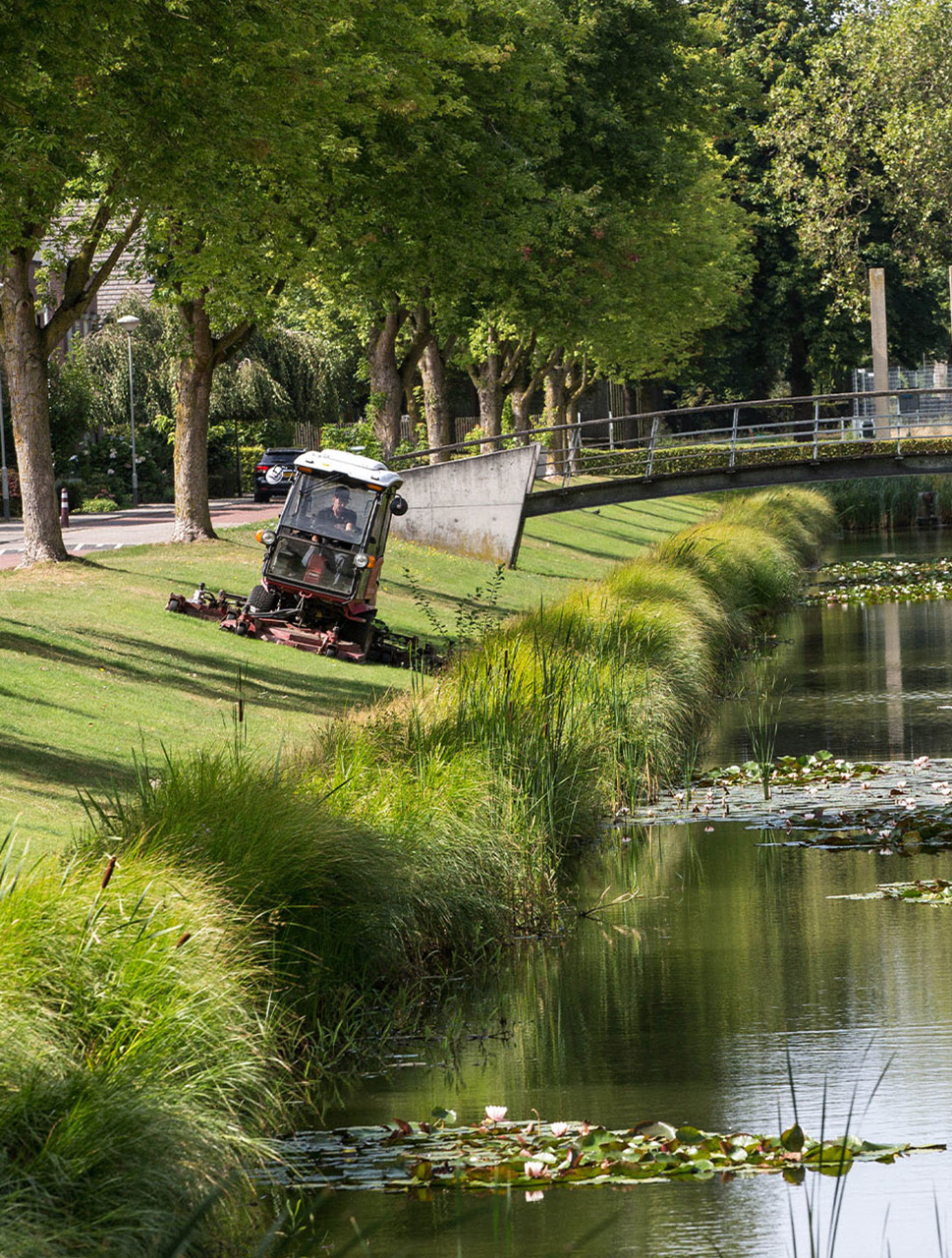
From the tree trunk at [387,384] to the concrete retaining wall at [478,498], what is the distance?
3.41 feet

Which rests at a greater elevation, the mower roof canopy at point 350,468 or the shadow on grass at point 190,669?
the mower roof canopy at point 350,468

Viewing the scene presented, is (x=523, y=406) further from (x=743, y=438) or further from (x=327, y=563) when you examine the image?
(x=327, y=563)

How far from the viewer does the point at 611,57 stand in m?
38.2

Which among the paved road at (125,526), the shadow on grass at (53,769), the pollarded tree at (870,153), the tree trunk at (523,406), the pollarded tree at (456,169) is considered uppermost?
the pollarded tree at (870,153)

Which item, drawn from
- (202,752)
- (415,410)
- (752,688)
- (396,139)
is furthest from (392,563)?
(415,410)

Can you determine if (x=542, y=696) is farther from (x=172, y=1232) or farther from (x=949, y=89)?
(x=949, y=89)

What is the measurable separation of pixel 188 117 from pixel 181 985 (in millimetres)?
10363

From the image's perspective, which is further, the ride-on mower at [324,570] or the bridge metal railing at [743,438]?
the bridge metal railing at [743,438]

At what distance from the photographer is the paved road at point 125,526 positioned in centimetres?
3700

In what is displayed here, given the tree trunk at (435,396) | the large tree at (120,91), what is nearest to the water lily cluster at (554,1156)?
the large tree at (120,91)

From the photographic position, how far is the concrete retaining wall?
123 feet

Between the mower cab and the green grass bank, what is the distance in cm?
629

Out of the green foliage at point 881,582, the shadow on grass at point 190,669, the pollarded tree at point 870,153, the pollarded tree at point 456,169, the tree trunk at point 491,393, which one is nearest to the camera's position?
the shadow on grass at point 190,669

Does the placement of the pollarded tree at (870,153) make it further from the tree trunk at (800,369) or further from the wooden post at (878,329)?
the wooden post at (878,329)
